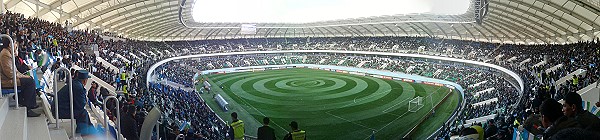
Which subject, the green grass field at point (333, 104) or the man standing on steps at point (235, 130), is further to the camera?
the green grass field at point (333, 104)

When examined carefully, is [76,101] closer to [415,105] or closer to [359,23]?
[415,105]

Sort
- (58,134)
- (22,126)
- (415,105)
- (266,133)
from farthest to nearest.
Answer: (415,105), (266,133), (58,134), (22,126)

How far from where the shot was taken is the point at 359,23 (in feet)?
159

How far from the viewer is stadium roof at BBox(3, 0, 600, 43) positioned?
89.4 ft

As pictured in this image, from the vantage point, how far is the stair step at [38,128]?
13.8 ft

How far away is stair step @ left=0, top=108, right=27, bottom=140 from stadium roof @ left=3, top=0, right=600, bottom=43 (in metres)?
21.2

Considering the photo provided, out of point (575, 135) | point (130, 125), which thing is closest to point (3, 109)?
point (130, 125)

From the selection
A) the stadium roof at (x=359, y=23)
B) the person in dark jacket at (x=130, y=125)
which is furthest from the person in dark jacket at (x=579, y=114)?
the stadium roof at (x=359, y=23)

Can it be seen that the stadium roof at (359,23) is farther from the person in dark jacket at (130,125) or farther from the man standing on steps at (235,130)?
the person in dark jacket at (130,125)

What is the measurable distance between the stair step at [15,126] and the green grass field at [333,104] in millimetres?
15843

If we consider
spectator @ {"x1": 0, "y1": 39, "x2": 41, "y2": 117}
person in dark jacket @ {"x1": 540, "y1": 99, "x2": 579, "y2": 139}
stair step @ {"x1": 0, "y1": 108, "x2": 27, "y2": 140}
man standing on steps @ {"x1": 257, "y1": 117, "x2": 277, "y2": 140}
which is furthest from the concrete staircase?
person in dark jacket @ {"x1": 540, "y1": 99, "x2": 579, "y2": 139}

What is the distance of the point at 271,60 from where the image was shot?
5884 cm

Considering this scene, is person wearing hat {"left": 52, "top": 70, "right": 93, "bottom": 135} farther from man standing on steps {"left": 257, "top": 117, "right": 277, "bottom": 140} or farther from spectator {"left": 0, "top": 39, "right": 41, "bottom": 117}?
man standing on steps {"left": 257, "top": 117, "right": 277, "bottom": 140}

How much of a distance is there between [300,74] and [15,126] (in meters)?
44.0
